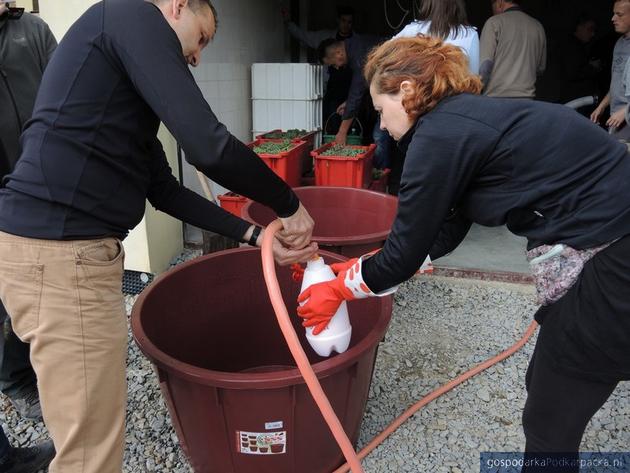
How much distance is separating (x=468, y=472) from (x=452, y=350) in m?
0.84

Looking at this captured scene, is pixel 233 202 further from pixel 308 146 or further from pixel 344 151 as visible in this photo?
pixel 308 146

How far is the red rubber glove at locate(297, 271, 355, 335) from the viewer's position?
1.53 metres

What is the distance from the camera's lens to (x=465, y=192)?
1299 mm

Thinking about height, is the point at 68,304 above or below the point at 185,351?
above

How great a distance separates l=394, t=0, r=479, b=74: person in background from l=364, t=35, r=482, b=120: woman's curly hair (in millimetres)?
1695

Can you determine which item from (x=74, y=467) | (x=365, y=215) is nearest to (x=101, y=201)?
(x=74, y=467)

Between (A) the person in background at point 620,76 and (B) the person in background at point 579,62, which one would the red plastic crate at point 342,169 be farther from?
(B) the person in background at point 579,62

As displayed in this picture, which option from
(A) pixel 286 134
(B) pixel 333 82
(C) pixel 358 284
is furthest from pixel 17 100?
(B) pixel 333 82

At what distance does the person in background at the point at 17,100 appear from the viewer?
193cm

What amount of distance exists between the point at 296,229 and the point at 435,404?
1.24 m

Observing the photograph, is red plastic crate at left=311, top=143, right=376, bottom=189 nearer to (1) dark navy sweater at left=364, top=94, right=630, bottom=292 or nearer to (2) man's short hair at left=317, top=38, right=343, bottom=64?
(2) man's short hair at left=317, top=38, right=343, bottom=64

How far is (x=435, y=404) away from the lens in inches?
88.3

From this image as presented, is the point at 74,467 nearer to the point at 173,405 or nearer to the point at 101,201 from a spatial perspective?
the point at 173,405

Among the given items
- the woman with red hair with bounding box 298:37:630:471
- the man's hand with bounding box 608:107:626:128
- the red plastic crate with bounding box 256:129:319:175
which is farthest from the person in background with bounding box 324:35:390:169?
the woman with red hair with bounding box 298:37:630:471
